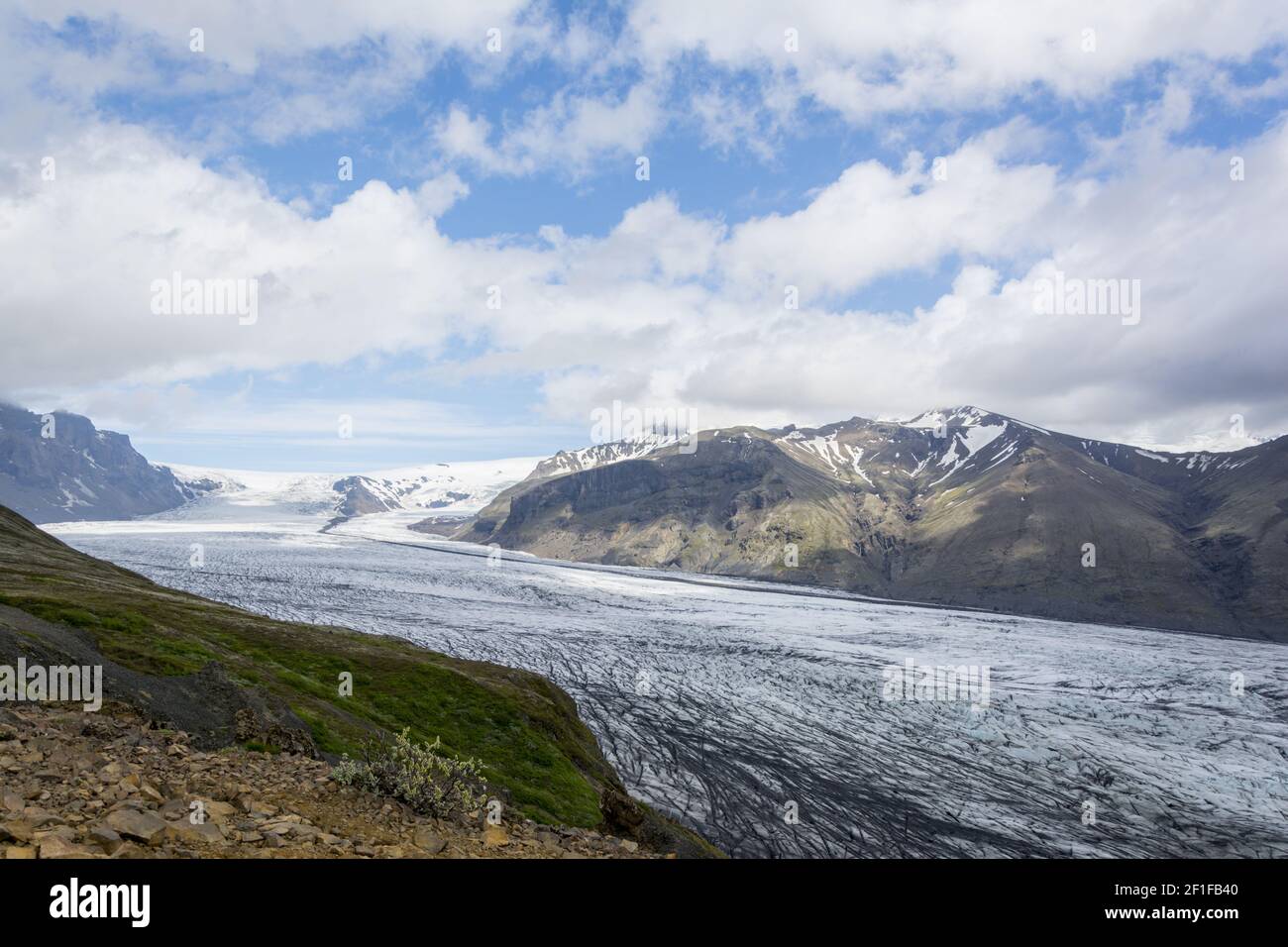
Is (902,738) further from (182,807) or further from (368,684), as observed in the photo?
(182,807)

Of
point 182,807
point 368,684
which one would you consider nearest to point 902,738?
point 368,684

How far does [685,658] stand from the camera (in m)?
115

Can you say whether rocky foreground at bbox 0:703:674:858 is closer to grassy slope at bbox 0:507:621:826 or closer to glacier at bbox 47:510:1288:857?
grassy slope at bbox 0:507:621:826

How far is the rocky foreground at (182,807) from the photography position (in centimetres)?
1126

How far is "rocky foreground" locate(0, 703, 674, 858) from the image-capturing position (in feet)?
36.9

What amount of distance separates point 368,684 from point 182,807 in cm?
4491

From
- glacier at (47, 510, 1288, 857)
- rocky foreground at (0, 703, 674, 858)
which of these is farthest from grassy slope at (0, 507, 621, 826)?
rocky foreground at (0, 703, 674, 858)

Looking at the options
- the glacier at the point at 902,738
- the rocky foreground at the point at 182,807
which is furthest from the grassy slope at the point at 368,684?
the rocky foreground at the point at 182,807

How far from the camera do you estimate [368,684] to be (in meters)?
54.5

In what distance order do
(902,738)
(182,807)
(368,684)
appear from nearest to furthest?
(182,807), (368,684), (902,738)

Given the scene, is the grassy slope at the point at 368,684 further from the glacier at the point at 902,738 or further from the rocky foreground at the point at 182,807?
the rocky foreground at the point at 182,807

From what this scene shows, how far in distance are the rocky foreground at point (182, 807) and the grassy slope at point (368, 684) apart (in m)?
17.2
